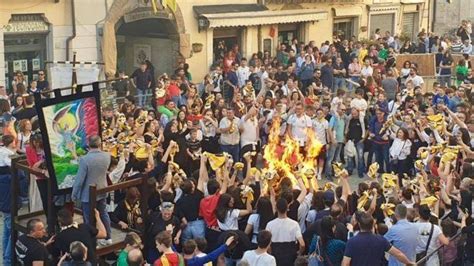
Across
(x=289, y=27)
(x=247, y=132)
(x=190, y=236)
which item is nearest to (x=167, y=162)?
(x=247, y=132)

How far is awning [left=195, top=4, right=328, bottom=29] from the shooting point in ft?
77.6

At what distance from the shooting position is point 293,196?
10320 millimetres

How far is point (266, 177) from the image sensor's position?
11.2 m

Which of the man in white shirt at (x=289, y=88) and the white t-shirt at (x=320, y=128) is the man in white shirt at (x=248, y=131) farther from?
the man in white shirt at (x=289, y=88)

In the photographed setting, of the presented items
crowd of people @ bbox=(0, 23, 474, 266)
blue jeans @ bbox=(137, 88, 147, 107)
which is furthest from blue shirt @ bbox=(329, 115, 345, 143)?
blue jeans @ bbox=(137, 88, 147, 107)

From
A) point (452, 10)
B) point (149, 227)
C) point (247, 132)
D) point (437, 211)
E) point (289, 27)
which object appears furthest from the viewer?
point (452, 10)

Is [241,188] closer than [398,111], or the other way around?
[241,188]

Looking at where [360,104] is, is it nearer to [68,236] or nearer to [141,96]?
[141,96]

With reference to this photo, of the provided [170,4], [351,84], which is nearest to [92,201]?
[170,4]

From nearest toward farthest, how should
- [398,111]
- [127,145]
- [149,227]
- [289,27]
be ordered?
1. [149,227]
2. [127,145]
3. [398,111]
4. [289,27]

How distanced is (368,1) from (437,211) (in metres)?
20.9

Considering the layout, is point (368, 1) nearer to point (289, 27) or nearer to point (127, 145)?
point (289, 27)

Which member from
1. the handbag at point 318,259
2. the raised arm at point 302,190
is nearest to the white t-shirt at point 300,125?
the raised arm at point 302,190

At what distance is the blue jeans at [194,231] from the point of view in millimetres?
9992
